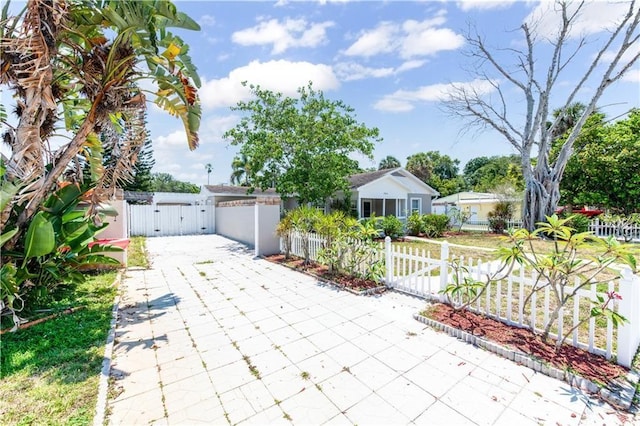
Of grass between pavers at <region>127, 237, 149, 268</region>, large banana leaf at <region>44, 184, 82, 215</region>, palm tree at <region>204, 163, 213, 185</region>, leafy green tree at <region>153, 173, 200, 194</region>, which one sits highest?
palm tree at <region>204, 163, 213, 185</region>

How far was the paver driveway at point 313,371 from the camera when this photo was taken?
2.64m

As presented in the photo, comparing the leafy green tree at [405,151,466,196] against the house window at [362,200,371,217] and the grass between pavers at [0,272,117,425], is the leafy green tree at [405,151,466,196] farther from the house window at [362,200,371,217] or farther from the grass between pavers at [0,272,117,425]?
the grass between pavers at [0,272,117,425]

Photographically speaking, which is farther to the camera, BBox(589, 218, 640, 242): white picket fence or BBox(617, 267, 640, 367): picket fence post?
BBox(589, 218, 640, 242): white picket fence

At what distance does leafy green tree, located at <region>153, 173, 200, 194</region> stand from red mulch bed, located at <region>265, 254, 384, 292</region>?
178 feet

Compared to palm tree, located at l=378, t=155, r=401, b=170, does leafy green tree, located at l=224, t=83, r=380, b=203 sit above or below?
below

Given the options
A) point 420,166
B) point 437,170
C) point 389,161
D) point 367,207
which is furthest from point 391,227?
point 437,170

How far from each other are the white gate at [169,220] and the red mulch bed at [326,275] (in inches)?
414

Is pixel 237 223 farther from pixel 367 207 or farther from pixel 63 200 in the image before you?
pixel 367 207

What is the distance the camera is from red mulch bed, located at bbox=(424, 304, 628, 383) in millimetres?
3195

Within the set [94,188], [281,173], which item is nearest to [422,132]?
[281,173]

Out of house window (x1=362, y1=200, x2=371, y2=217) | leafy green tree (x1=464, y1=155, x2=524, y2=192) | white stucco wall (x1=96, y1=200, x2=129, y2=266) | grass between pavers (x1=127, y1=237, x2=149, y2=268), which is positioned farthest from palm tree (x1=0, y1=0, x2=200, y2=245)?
leafy green tree (x1=464, y1=155, x2=524, y2=192)

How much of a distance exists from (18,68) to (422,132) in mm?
18405

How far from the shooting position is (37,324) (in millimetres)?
4469

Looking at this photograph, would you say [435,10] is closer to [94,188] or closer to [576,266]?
[576,266]
